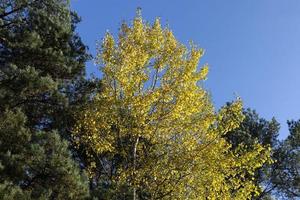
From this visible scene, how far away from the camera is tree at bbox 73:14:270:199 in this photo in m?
13.9

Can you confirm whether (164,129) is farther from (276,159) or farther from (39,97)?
(276,159)

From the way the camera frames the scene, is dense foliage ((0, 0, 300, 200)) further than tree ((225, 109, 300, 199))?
No

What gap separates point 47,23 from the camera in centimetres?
1680

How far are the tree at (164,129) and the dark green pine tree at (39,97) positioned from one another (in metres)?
1.36

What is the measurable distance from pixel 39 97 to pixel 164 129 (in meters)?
4.42

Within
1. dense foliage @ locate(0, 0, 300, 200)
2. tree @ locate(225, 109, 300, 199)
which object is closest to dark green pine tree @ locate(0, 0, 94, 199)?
dense foliage @ locate(0, 0, 300, 200)

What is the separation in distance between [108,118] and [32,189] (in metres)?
2.96

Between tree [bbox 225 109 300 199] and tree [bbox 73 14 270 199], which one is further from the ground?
tree [bbox 225 109 300 199]

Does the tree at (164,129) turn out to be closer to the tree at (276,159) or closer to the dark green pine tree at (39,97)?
the dark green pine tree at (39,97)

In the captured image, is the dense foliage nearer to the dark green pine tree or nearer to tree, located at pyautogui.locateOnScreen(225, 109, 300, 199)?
the dark green pine tree

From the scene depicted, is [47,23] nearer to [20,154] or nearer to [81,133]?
[81,133]

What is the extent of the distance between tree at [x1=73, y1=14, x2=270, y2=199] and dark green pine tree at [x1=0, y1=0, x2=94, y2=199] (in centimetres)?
136

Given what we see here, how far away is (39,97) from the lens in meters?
16.4

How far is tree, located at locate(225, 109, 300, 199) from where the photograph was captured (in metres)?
25.3
